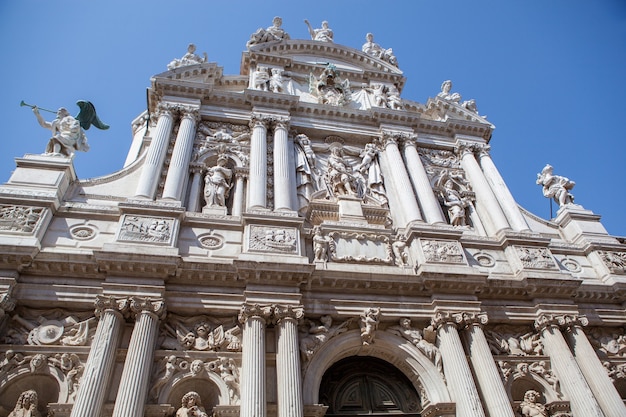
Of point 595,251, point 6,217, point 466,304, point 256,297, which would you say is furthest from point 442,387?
point 6,217

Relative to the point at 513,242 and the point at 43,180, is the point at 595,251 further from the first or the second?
the point at 43,180

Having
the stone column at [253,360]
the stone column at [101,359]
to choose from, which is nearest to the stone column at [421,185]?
the stone column at [253,360]

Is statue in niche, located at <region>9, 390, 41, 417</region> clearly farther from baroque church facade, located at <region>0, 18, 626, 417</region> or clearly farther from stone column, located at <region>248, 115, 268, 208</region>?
stone column, located at <region>248, 115, 268, 208</region>

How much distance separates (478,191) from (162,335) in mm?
9046

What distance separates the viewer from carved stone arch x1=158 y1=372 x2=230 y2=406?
23.4 ft

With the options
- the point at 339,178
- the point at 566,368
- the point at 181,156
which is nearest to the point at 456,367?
the point at 566,368

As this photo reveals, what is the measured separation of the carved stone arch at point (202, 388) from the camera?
714cm

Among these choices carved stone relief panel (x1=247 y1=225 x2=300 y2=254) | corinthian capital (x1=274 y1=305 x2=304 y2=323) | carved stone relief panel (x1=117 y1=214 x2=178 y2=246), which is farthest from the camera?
carved stone relief panel (x1=247 y1=225 x2=300 y2=254)

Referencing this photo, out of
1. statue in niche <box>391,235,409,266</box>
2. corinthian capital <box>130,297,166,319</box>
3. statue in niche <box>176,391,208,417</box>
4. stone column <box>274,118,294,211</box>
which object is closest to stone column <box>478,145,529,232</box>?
statue in niche <box>391,235,409,266</box>

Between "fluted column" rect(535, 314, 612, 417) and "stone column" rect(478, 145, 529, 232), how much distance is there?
106 inches

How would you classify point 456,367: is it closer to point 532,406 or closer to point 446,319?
point 446,319

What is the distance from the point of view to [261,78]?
Answer: 13.5m

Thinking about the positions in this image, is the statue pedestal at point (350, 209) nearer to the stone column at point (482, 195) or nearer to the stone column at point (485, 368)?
the stone column at point (485, 368)

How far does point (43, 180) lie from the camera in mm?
9070
